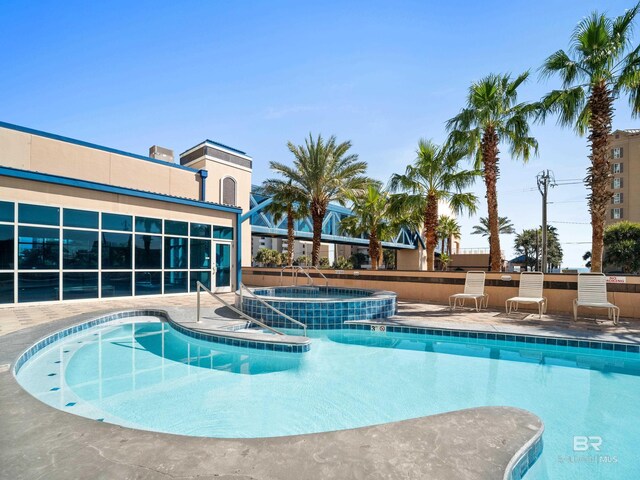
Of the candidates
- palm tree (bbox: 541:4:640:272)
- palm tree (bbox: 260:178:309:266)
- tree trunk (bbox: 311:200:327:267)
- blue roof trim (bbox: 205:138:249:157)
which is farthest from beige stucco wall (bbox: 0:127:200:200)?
palm tree (bbox: 541:4:640:272)

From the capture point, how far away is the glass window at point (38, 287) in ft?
31.2

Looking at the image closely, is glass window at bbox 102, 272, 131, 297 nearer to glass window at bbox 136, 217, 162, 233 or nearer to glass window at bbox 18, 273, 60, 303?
glass window at bbox 18, 273, 60, 303

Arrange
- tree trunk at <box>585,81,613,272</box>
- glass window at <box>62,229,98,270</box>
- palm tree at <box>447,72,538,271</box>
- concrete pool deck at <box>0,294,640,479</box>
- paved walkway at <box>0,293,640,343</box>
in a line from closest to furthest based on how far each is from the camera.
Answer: concrete pool deck at <box>0,294,640,479</box> → paved walkway at <box>0,293,640,343</box> → tree trunk at <box>585,81,613,272</box> → glass window at <box>62,229,98,270</box> → palm tree at <box>447,72,538,271</box>

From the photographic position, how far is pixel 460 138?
12.6m

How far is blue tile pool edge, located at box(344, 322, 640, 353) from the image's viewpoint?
6336 mm

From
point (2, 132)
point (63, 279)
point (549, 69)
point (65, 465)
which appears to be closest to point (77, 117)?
point (2, 132)

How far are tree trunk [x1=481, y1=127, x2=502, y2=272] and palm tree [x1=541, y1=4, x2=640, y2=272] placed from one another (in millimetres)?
2422

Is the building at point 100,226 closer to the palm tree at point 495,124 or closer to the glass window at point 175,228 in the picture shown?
the glass window at point 175,228

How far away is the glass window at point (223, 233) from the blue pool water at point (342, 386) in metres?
7.42

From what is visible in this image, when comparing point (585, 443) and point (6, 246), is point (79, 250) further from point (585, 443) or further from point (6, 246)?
point (585, 443)

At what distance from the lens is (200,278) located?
13.7 m

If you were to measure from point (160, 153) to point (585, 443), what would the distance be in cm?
1815

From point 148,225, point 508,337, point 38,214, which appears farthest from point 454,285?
point 38,214

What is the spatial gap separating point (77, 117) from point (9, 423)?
11731mm
